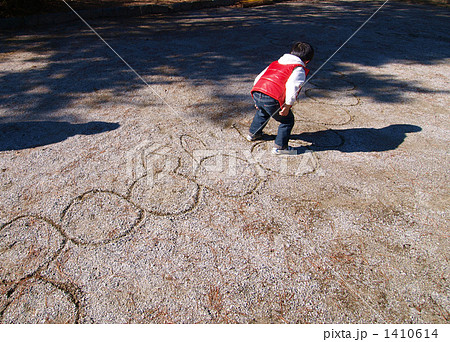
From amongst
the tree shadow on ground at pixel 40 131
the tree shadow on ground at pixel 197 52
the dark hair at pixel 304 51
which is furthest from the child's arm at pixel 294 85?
the tree shadow on ground at pixel 40 131

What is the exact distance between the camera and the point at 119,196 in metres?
2.27

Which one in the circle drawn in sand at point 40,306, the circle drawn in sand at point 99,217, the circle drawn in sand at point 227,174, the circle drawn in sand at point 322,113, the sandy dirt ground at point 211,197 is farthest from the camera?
the circle drawn in sand at point 322,113

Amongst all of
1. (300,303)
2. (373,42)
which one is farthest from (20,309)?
(373,42)

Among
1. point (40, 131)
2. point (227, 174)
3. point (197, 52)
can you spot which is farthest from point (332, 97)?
point (40, 131)

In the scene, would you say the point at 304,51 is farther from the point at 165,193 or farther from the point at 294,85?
the point at 165,193

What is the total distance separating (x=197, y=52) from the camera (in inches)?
206

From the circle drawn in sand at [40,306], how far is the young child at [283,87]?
1.99 metres

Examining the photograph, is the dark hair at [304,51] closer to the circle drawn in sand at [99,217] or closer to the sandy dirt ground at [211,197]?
the sandy dirt ground at [211,197]

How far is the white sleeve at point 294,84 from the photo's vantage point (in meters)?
2.50

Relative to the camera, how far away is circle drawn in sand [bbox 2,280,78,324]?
152 centimetres

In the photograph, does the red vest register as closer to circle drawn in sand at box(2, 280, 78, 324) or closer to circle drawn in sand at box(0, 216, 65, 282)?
circle drawn in sand at box(0, 216, 65, 282)

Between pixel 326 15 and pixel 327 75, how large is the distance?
5.05 meters

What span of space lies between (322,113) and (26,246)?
314 cm
